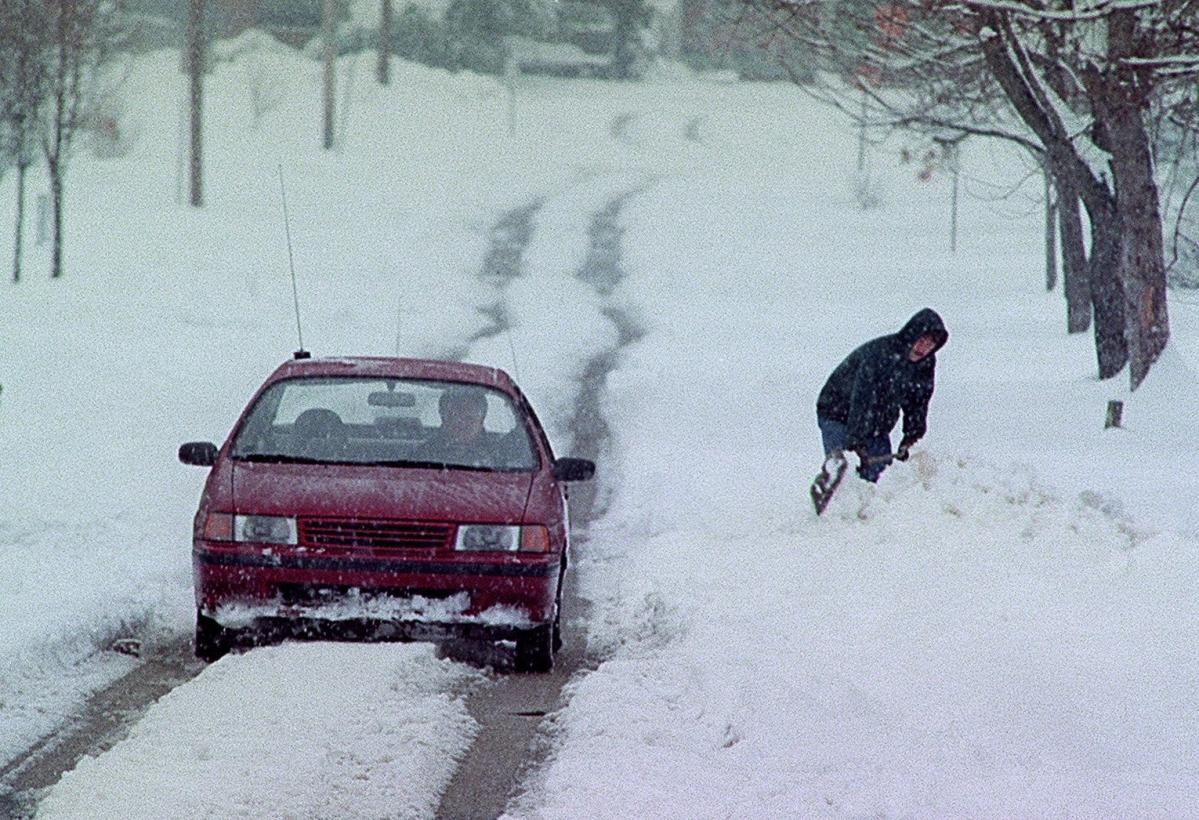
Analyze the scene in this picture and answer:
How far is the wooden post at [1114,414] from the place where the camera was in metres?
16.2

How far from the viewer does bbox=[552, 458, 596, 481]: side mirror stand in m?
9.19

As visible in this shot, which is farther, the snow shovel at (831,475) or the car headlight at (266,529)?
the snow shovel at (831,475)

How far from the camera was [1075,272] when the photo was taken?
994 inches

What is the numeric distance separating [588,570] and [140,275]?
2142cm

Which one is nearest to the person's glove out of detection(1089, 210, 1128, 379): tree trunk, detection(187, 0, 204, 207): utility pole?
detection(1089, 210, 1128, 379): tree trunk

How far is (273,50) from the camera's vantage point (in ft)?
233

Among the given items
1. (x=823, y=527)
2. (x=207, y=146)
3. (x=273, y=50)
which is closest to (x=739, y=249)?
(x=207, y=146)

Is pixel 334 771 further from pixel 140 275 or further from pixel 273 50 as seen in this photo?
pixel 273 50

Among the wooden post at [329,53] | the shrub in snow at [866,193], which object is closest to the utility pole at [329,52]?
the wooden post at [329,53]

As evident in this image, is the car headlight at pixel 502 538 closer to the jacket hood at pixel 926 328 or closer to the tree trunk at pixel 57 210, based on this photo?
the jacket hood at pixel 926 328

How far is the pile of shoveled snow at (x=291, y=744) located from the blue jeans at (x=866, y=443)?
428cm

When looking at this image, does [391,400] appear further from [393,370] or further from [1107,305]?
[1107,305]

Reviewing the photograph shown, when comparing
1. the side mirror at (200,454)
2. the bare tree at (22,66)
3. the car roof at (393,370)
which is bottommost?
the side mirror at (200,454)

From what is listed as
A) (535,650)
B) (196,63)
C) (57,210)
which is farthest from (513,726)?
(196,63)
